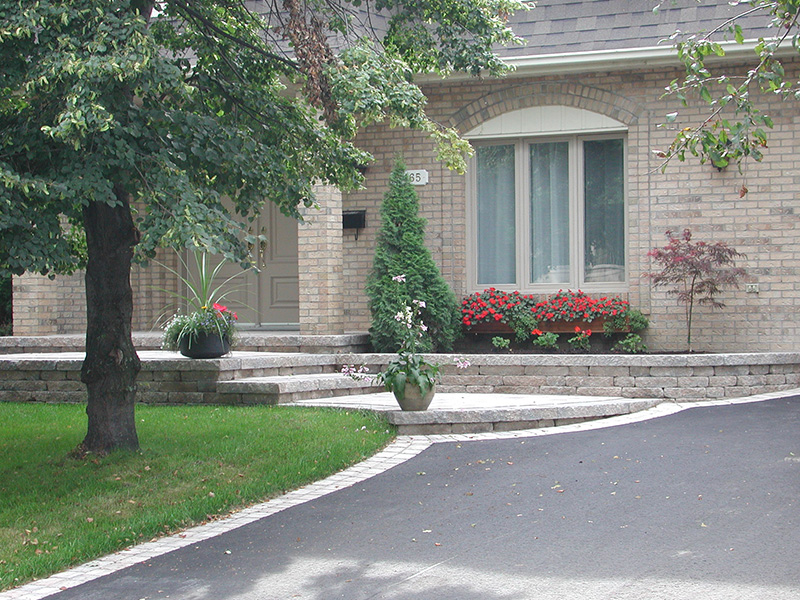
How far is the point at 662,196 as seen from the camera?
12.3 metres

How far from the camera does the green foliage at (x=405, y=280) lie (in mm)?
12188

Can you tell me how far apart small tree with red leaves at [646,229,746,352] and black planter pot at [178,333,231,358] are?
5.21 m

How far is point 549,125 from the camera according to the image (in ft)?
42.3

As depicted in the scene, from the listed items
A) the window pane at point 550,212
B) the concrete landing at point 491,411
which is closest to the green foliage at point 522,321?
the window pane at point 550,212

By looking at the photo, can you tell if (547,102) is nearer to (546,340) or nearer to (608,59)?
(608,59)

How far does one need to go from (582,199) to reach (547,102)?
1.40m

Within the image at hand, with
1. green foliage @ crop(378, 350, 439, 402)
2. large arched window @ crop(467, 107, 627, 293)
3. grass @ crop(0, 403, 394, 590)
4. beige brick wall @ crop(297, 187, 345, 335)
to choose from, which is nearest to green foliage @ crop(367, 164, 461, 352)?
beige brick wall @ crop(297, 187, 345, 335)

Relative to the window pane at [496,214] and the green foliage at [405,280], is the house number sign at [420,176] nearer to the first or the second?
the green foliage at [405,280]

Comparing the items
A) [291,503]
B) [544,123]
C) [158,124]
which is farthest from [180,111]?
[544,123]

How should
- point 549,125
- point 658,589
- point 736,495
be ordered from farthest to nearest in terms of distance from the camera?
point 549,125, point 736,495, point 658,589

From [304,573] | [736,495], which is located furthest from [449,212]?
[304,573]

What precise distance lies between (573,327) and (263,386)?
435 centimetres

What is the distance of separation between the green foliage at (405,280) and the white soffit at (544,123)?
1457mm

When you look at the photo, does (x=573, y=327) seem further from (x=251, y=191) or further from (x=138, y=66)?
(x=138, y=66)
